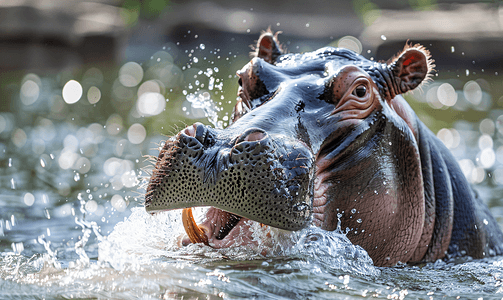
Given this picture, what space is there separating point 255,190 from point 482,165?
6.84 meters

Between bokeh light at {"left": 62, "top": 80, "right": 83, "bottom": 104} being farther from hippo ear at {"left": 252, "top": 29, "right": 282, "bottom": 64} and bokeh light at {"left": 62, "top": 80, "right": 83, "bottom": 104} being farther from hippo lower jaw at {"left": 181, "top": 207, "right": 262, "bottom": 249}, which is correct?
hippo lower jaw at {"left": 181, "top": 207, "right": 262, "bottom": 249}

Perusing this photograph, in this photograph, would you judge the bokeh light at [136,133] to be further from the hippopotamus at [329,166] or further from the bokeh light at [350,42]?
the bokeh light at [350,42]

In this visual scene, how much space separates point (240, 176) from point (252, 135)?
183 mm

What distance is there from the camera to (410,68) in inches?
128

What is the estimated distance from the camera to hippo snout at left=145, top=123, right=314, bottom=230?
94.7 inches

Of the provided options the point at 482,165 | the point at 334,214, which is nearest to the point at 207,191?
the point at 334,214

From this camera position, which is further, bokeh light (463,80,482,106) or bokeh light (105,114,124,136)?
bokeh light (463,80,482,106)

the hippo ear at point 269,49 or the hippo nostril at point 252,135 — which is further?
the hippo ear at point 269,49

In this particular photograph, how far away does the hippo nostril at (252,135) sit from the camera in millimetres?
2455

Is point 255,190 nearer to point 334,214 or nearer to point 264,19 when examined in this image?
point 334,214

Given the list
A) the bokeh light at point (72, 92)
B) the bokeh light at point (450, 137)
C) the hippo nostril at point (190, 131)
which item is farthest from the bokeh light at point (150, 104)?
the hippo nostril at point (190, 131)

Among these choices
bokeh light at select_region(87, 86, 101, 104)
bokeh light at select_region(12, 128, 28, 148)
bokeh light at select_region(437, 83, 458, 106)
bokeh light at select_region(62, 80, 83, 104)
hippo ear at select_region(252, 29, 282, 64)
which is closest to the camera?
hippo ear at select_region(252, 29, 282, 64)

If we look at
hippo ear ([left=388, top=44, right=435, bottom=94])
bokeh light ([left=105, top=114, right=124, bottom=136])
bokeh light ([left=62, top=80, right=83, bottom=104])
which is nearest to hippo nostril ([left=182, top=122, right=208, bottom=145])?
hippo ear ([left=388, top=44, right=435, bottom=94])

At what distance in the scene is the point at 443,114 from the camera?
11539 millimetres
